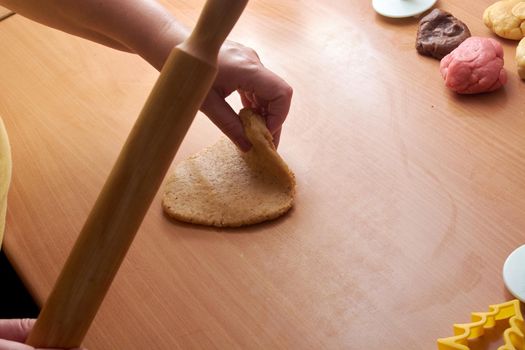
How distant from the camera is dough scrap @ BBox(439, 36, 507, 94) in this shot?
96cm

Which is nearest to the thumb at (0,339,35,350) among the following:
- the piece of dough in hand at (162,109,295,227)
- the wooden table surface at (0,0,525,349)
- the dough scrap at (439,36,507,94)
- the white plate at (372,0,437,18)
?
the wooden table surface at (0,0,525,349)

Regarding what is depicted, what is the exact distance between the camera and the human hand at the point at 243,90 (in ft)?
2.84

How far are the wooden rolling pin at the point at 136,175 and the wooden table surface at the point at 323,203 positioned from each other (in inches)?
9.3

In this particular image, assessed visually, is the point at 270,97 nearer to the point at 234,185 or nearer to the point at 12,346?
the point at 234,185

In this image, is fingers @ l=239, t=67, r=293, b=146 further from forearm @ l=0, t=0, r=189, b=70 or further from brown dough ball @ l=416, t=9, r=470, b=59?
brown dough ball @ l=416, t=9, r=470, b=59

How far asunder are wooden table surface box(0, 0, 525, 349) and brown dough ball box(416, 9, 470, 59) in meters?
0.02

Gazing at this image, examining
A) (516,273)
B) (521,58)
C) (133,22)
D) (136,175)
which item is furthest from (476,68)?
(136,175)

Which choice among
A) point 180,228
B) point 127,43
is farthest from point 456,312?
point 127,43

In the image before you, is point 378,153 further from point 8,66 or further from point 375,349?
point 8,66

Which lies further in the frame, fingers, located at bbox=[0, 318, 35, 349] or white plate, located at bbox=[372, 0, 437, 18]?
white plate, located at bbox=[372, 0, 437, 18]

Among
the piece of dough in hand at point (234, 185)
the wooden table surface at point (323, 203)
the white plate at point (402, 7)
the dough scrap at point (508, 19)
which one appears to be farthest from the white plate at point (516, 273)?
the white plate at point (402, 7)

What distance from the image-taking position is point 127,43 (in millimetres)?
914

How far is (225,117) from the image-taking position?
896mm

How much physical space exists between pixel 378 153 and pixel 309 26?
35cm
